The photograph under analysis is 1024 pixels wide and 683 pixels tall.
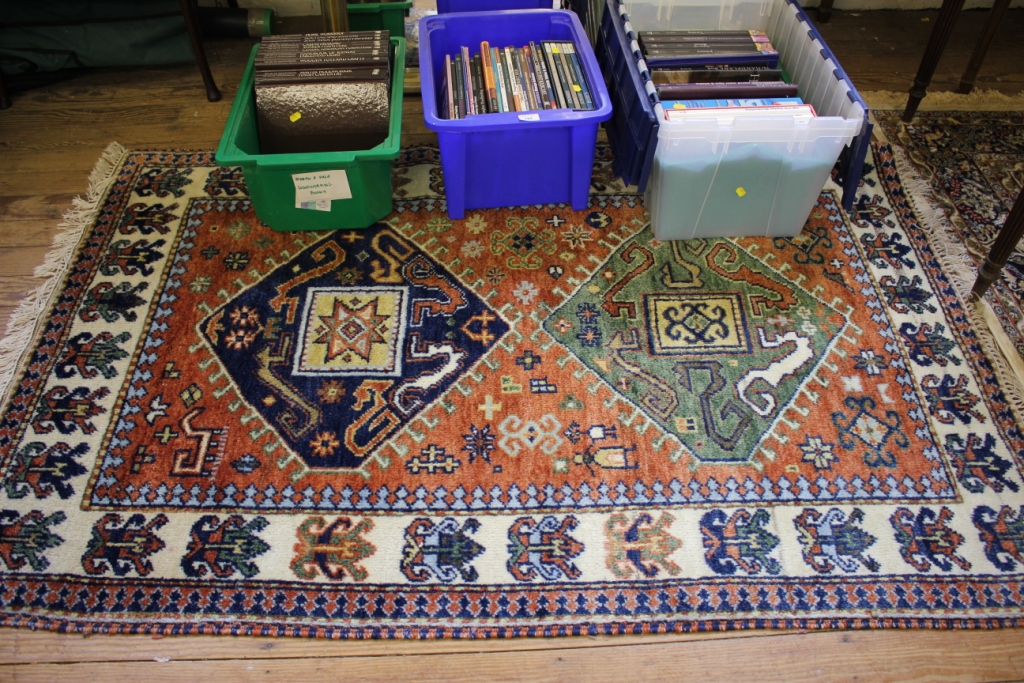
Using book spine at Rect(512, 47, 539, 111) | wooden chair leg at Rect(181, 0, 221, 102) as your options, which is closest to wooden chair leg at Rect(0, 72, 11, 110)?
wooden chair leg at Rect(181, 0, 221, 102)

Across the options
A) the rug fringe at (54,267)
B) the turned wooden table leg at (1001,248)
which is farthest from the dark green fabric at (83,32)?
the turned wooden table leg at (1001,248)

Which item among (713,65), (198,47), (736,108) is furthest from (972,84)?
(198,47)

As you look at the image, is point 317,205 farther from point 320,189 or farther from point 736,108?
point 736,108

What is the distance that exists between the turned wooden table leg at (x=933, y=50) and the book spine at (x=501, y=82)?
111 cm

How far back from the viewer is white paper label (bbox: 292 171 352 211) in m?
1.46

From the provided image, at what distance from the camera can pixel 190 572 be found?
112 centimetres

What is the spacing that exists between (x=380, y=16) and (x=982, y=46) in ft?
5.58

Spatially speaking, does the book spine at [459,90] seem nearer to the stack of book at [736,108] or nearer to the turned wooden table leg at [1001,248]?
the stack of book at [736,108]

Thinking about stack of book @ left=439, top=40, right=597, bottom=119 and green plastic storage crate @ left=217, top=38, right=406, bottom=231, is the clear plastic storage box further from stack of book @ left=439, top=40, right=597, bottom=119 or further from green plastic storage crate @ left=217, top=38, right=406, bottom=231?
green plastic storage crate @ left=217, top=38, right=406, bottom=231

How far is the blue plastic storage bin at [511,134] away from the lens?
1.40 meters

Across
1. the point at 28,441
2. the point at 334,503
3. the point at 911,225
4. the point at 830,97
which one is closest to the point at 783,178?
Answer: the point at 830,97

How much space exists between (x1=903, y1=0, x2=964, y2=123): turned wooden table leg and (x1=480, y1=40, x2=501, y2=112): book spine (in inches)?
44.8

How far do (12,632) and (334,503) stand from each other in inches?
21.0

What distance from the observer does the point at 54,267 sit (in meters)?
1.54
